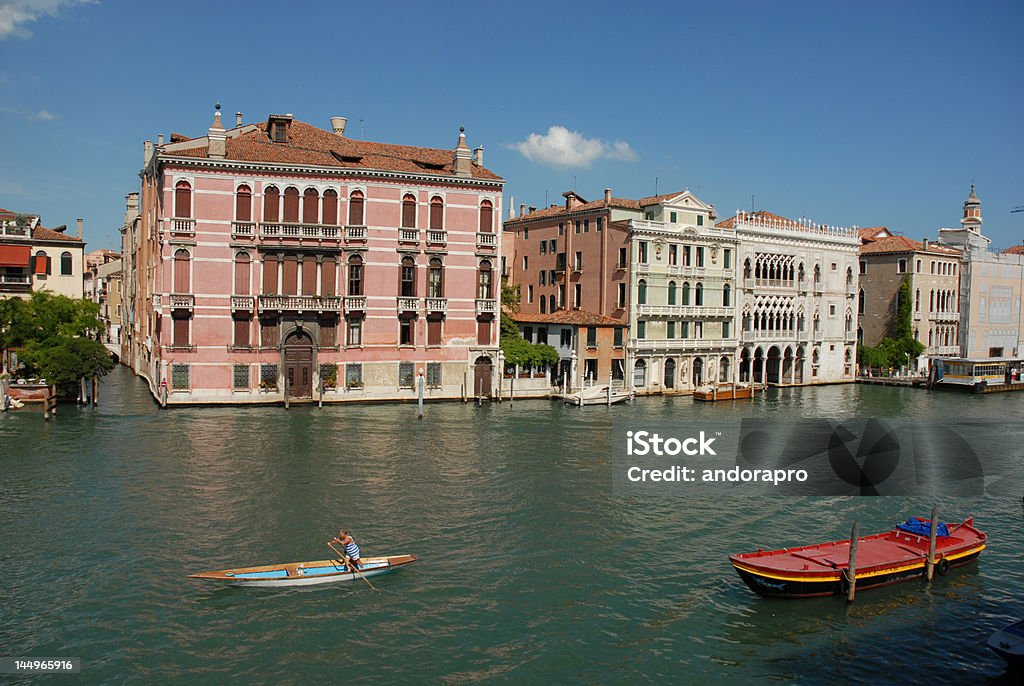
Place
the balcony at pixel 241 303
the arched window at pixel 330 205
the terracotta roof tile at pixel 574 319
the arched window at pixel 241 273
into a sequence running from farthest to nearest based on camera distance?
the terracotta roof tile at pixel 574 319, the arched window at pixel 330 205, the arched window at pixel 241 273, the balcony at pixel 241 303

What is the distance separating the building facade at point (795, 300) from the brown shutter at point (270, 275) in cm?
2802

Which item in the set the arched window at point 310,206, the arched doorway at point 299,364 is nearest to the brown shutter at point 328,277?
the arched window at point 310,206

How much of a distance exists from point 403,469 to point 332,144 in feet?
66.5

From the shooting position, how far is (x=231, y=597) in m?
15.9

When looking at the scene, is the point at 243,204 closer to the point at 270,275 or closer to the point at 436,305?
the point at 270,275

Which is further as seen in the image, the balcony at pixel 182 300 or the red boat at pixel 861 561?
the balcony at pixel 182 300

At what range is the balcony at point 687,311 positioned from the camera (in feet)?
156

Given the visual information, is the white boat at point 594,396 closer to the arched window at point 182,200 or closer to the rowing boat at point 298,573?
the arched window at point 182,200

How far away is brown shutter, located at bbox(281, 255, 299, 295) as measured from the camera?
3766 cm

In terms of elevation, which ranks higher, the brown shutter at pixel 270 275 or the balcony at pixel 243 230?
the balcony at pixel 243 230

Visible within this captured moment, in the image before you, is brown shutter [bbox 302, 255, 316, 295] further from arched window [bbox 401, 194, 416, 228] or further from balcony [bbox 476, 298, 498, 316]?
balcony [bbox 476, 298, 498, 316]

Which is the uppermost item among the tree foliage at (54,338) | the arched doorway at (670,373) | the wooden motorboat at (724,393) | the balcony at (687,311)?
the balcony at (687,311)

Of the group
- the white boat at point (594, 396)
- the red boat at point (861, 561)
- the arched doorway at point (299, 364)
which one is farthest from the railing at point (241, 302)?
the red boat at point (861, 561)

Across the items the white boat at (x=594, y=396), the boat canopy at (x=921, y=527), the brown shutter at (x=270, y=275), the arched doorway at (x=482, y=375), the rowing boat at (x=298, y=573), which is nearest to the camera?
the rowing boat at (x=298, y=573)
